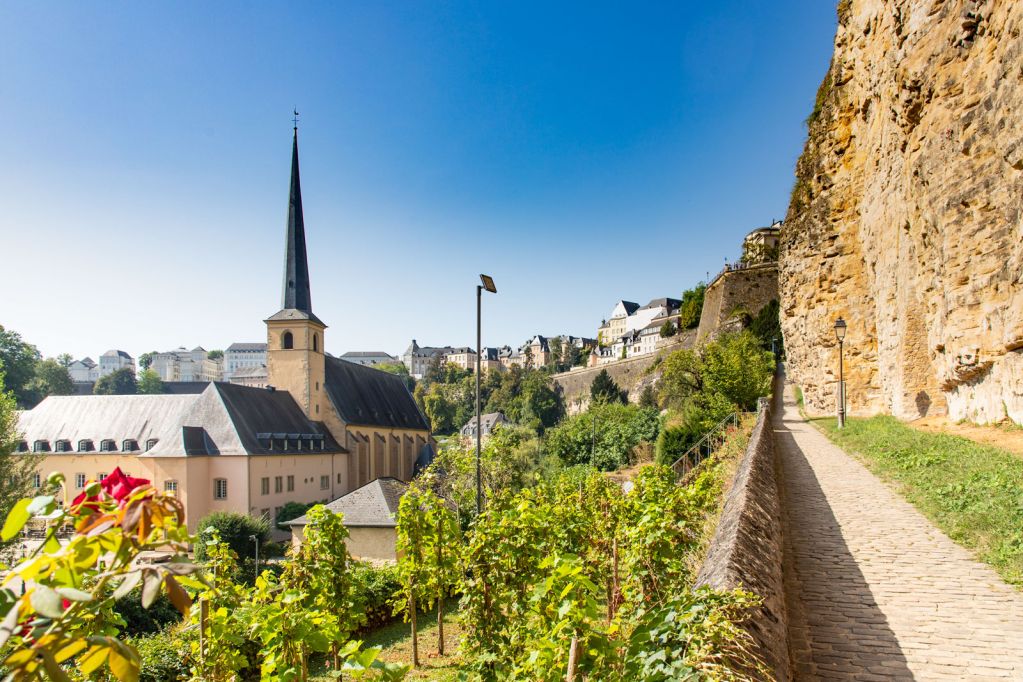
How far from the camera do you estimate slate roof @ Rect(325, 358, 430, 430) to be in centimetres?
4872

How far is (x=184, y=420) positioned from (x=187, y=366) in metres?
164

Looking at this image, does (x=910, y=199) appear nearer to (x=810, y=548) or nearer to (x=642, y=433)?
(x=810, y=548)

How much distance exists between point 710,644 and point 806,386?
28584 mm

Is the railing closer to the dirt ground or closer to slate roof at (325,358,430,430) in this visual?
the dirt ground

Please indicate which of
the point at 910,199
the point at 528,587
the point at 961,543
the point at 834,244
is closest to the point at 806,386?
the point at 834,244

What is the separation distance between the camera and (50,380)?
87.4 m

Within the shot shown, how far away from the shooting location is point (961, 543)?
754cm

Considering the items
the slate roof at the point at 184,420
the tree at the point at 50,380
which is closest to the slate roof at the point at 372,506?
the slate roof at the point at 184,420

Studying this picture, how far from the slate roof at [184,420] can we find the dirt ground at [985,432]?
109 ft

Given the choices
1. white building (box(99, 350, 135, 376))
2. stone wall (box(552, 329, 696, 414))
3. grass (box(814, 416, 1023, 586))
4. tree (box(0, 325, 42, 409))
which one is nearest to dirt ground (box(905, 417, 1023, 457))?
grass (box(814, 416, 1023, 586))

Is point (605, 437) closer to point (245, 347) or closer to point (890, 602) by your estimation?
point (890, 602)

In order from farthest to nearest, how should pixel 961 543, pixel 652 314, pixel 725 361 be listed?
1. pixel 652 314
2. pixel 725 361
3. pixel 961 543

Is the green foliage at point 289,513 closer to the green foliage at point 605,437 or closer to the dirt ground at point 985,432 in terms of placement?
the green foliage at point 605,437

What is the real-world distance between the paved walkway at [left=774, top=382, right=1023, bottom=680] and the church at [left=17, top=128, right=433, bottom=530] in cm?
3035
